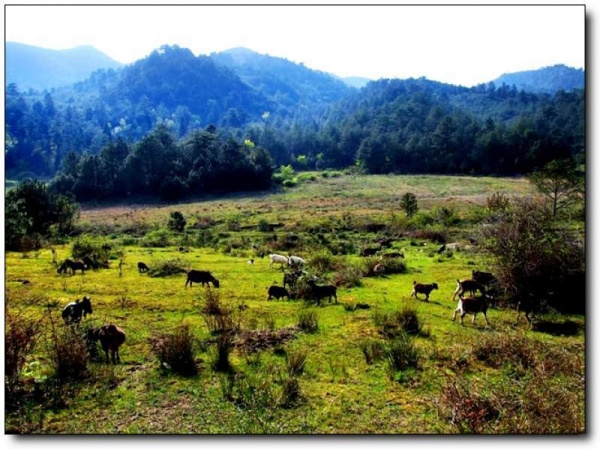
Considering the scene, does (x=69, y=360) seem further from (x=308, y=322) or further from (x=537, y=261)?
(x=537, y=261)

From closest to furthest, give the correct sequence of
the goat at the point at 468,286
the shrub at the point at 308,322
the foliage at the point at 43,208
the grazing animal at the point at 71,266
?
1. the shrub at the point at 308,322
2. the goat at the point at 468,286
3. the grazing animal at the point at 71,266
4. the foliage at the point at 43,208

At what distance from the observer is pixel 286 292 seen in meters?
13.4

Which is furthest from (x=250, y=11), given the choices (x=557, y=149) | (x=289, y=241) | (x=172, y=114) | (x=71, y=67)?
(x=71, y=67)

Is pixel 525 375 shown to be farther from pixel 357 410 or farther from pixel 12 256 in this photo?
pixel 12 256

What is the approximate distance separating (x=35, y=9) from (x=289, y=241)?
19926 millimetres

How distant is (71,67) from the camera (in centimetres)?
18312

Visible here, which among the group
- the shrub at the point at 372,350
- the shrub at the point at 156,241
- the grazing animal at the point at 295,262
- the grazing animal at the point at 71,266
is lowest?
the shrub at the point at 156,241

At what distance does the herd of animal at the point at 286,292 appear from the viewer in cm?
838

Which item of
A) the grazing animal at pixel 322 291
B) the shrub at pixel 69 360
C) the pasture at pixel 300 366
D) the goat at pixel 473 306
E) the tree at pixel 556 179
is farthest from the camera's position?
the tree at pixel 556 179

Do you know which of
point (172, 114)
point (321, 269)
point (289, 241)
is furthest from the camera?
point (172, 114)

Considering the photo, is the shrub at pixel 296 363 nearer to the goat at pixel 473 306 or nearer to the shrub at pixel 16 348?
the shrub at pixel 16 348

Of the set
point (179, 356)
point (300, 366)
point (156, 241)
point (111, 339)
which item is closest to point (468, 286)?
point (300, 366)

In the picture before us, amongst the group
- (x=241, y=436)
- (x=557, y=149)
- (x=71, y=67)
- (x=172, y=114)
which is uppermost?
(x=71, y=67)

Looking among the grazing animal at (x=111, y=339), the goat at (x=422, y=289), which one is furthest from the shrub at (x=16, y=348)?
the goat at (x=422, y=289)
